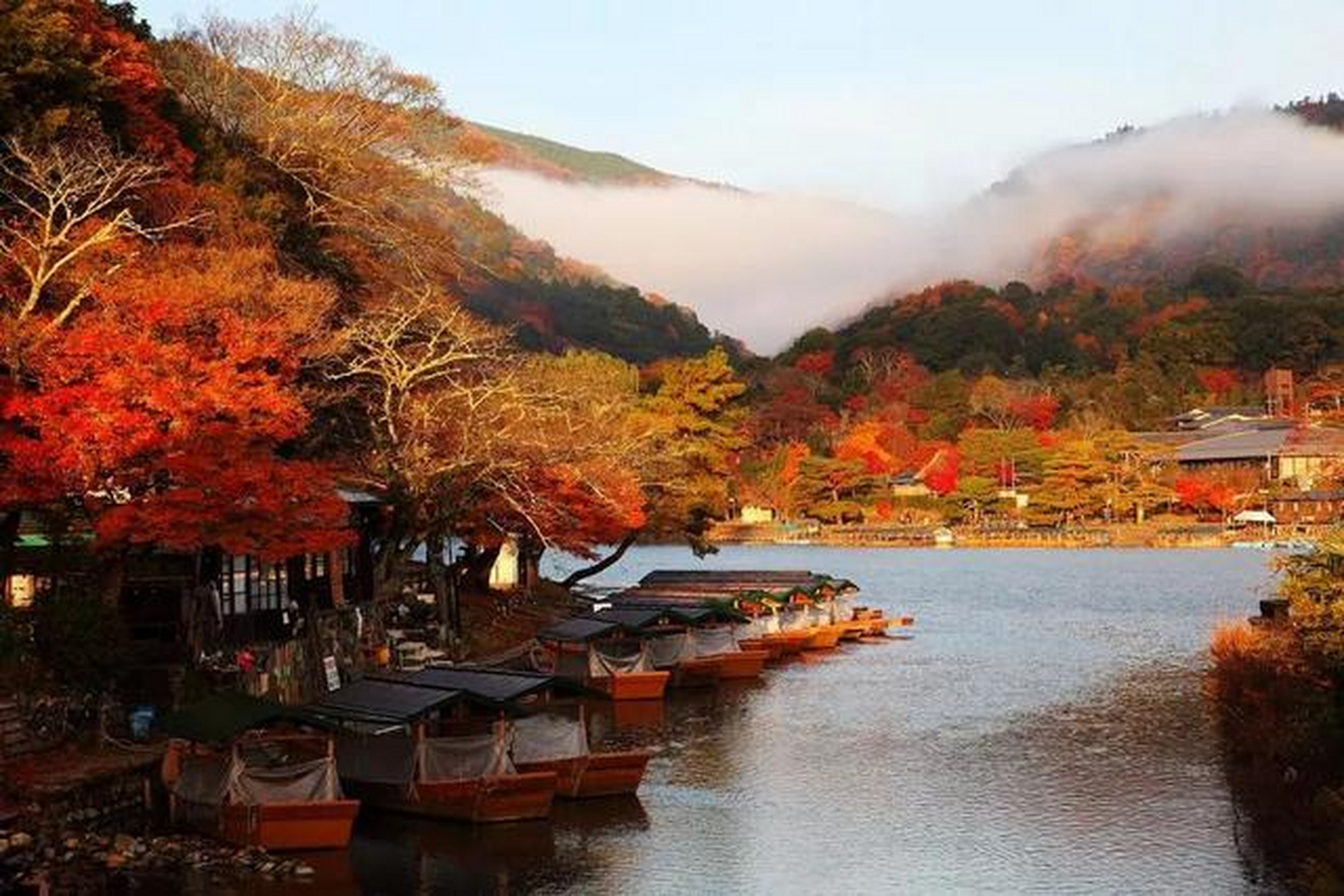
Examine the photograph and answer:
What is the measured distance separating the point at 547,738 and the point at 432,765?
2.42 meters

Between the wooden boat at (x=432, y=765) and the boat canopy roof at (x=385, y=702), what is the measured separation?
22mm

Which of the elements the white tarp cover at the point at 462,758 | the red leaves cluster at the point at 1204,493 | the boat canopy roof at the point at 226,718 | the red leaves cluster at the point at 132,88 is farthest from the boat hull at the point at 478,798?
the red leaves cluster at the point at 1204,493

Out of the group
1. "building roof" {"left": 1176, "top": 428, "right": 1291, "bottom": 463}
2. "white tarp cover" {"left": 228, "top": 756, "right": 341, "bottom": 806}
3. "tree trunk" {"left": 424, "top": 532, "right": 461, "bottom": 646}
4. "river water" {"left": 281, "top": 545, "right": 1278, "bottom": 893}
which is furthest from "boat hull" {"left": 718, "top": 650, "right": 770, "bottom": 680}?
"building roof" {"left": 1176, "top": 428, "right": 1291, "bottom": 463}

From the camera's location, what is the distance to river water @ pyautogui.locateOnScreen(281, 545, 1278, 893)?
21422mm

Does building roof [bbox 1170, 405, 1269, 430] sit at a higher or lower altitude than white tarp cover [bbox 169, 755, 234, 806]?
higher

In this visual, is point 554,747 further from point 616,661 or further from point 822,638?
point 822,638

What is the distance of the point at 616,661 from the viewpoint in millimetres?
38781

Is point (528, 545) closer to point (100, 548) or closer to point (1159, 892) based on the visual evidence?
point (100, 548)

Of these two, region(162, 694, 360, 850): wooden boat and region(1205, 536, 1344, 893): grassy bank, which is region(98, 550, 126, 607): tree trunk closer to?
region(162, 694, 360, 850): wooden boat

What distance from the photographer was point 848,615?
56.1 meters

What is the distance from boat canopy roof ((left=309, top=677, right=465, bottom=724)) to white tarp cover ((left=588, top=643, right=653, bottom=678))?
498 inches

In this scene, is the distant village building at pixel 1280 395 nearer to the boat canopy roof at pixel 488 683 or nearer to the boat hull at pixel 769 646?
the boat hull at pixel 769 646

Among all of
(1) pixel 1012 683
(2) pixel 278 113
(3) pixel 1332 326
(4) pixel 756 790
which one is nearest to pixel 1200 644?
(1) pixel 1012 683

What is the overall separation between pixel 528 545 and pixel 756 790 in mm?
27507
